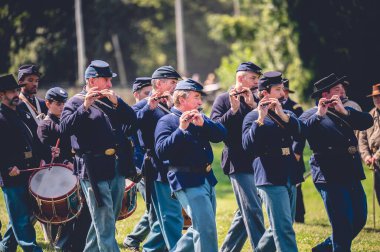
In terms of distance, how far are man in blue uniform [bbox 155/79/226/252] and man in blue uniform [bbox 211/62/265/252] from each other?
81cm

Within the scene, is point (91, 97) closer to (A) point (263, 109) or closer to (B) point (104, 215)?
(B) point (104, 215)

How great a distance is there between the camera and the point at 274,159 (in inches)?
347

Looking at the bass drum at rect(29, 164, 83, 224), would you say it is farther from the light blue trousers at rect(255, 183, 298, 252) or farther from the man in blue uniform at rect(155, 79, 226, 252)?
the light blue trousers at rect(255, 183, 298, 252)

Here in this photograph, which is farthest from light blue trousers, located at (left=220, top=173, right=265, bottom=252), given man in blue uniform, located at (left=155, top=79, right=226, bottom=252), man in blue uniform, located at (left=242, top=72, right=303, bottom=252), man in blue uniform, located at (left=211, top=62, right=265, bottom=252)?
man in blue uniform, located at (left=155, top=79, right=226, bottom=252)

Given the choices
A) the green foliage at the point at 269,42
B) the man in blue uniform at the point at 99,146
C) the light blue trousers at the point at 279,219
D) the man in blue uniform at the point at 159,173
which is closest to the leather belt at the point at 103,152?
the man in blue uniform at the point at 99,146

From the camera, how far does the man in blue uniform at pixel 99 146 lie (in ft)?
28.3

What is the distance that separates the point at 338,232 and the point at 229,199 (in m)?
8.62

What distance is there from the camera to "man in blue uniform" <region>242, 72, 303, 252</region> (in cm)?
862

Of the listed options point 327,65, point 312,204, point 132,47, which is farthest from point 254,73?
point 132,47

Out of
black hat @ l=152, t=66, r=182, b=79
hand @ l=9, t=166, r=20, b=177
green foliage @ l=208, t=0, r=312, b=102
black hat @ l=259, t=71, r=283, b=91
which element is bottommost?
hand @ l=9, t=166, r=20, b=177

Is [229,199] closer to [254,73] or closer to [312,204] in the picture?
[312,204]

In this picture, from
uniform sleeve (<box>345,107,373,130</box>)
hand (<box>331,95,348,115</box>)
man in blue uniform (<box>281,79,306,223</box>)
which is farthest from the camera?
man in blue uniform (<box>281,79,306,223</box>)

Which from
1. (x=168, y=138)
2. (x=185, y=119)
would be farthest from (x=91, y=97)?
(x=185, y=119)

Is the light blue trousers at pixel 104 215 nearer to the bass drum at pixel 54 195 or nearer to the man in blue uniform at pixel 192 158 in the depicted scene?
the man in blue uniform at pixel 192 158
